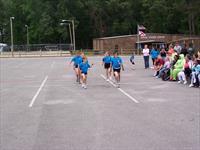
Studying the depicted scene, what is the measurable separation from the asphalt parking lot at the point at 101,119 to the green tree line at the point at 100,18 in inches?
3276

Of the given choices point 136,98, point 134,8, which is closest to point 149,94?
point 136,98

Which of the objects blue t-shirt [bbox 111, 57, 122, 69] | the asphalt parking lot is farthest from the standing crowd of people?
the asphalt parking lot

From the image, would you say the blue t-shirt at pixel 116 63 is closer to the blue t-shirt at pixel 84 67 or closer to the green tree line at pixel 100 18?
the blue t-shirt at pixel 84 67

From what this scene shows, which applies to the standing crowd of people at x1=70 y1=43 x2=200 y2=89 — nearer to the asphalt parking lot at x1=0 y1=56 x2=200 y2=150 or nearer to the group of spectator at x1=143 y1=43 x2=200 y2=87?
the group of spectator at x1=143 y1=43 x2=200 y2=87

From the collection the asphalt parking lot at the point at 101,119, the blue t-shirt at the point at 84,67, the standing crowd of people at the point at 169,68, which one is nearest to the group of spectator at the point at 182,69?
the standing crowd of people at the point at 169,68

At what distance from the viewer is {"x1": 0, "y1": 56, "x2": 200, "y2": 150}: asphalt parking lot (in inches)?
359

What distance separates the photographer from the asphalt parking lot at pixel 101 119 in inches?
359

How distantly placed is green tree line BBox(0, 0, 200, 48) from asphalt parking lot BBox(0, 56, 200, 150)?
83202 millimetres

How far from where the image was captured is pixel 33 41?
376 ft

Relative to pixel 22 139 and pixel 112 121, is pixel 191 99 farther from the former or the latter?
pixel 22 139

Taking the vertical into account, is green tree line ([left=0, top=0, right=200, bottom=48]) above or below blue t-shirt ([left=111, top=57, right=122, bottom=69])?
above

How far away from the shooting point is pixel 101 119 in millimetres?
12008

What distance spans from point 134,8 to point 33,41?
84.8 ft

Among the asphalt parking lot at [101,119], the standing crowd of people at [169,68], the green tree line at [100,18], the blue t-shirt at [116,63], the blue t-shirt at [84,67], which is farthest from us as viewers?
the green tree line at [100,18]
